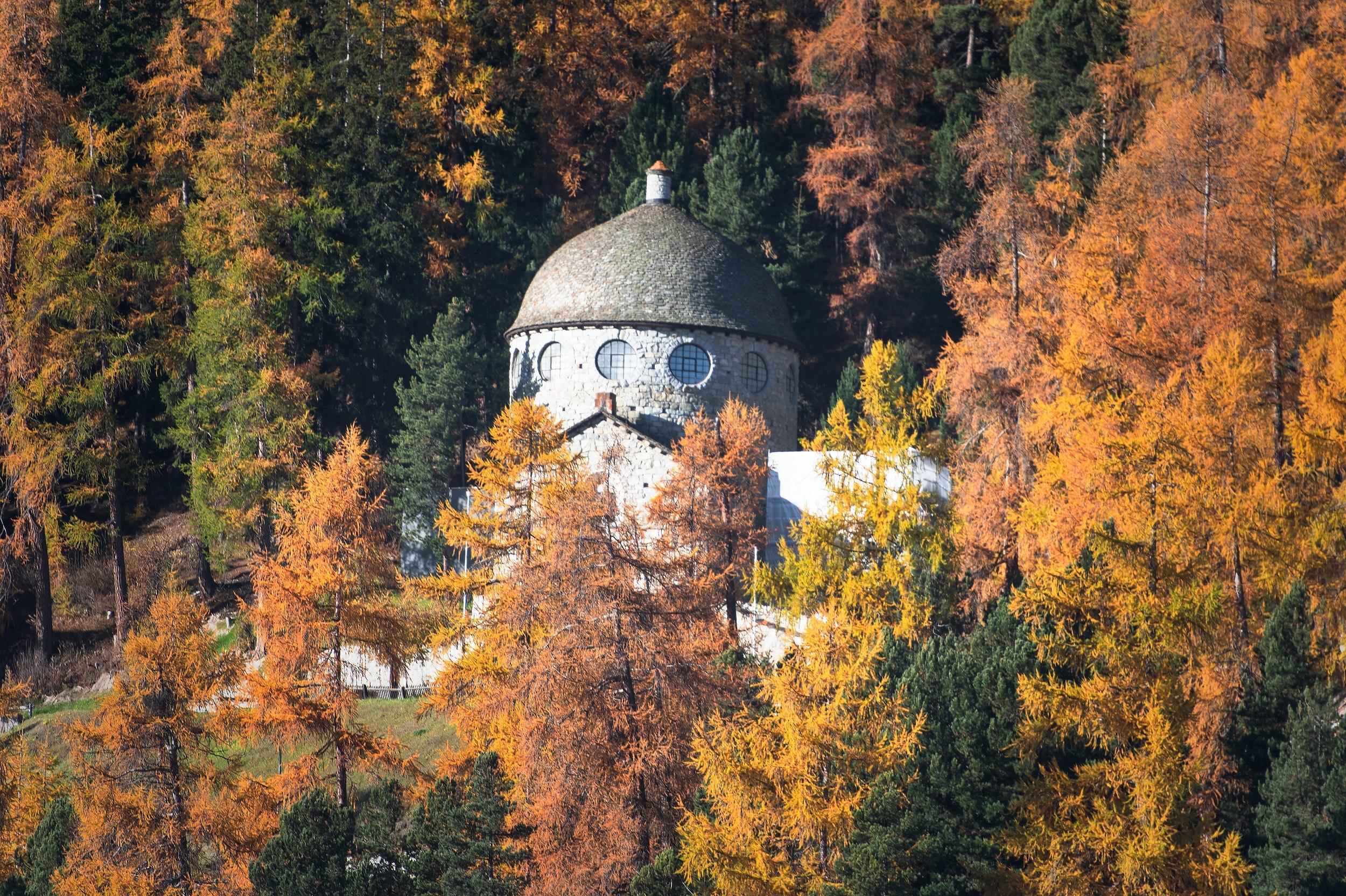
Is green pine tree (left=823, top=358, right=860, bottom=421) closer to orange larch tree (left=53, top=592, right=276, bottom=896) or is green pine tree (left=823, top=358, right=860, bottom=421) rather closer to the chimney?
the chimney

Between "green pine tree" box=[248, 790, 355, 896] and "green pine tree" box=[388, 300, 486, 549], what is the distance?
1550 cm

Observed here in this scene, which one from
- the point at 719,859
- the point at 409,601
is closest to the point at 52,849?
the point at 409,601

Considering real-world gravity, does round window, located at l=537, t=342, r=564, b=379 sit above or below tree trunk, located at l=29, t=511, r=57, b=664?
above

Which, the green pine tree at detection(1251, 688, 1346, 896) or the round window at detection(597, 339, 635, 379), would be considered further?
the round window at detection(597, 339, 635, 379)

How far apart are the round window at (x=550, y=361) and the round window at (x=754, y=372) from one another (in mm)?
4861

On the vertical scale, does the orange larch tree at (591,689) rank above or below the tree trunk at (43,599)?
above

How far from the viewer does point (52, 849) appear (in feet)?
78.5

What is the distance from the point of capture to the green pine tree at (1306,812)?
66.2 feet

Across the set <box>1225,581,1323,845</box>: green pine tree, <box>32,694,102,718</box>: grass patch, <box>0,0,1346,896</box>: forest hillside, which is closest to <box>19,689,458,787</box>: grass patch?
<box>0,0,1346,896</box>: forest hillside

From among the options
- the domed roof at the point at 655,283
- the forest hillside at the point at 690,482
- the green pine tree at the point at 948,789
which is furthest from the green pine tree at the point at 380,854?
the domed roof at the point at 655,283

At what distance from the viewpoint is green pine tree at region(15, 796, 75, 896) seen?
23.8 metres

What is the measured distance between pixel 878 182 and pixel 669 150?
6567mm

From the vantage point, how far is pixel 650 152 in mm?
46031

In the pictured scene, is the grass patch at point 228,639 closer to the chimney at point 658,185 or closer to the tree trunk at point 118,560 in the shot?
the tree trunk at point 118,560
